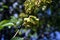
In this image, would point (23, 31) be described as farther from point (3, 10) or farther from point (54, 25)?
point (54, 25)

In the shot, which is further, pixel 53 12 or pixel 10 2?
pixel 53 12

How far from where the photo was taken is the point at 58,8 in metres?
2.39

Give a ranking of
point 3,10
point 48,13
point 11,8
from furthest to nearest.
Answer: point 48,13, point 11,8, point 3,10

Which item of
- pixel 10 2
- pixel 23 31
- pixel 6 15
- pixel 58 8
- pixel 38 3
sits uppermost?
pixel 58 8

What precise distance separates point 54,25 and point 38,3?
58.4 inches

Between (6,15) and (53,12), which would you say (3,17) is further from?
(53,12)

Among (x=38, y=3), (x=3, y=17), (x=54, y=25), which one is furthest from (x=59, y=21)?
(x=38, y=3)

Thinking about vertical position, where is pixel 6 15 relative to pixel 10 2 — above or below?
below

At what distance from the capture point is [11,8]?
6.98ft

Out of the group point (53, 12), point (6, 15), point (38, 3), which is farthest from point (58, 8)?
point (38, 3)

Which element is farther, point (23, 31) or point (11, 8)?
point (11, 8)

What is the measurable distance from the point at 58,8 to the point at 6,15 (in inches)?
25.3

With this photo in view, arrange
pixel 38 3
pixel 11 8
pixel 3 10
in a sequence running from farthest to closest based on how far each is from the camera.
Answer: pixel 11 8
pixel 3 10
pixel 38 3

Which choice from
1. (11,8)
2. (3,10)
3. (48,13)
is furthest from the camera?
(48,13)
